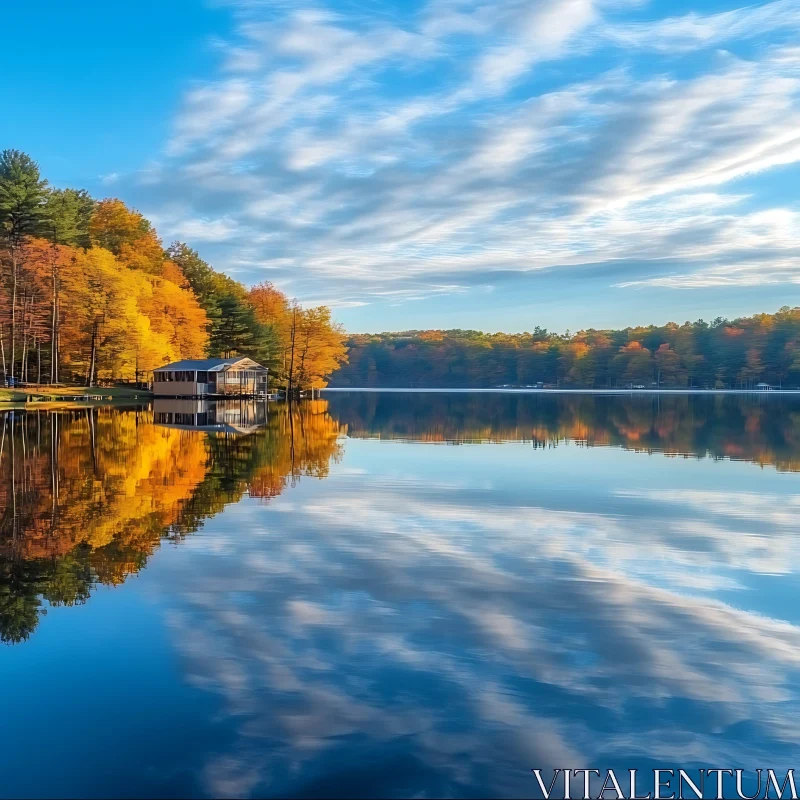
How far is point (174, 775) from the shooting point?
5352mm

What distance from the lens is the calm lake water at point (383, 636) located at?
5652 millimetres

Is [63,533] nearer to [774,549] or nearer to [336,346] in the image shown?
[774,549]

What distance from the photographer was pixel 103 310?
6981 centimetres

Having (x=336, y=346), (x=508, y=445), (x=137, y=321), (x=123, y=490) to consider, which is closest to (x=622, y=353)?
(x=336, y=346)

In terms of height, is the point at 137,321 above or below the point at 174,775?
above

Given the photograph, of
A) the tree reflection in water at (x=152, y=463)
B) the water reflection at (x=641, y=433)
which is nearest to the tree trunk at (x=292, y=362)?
the tree reflection in water at (x=152, y=463)

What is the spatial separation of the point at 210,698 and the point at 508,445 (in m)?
25.3

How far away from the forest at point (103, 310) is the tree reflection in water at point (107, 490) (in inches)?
1395

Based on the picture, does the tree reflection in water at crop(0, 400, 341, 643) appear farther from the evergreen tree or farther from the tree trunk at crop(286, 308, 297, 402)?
the tree trunk at crop(286, 308, 297, 402)

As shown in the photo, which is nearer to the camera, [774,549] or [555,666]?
[555,666]

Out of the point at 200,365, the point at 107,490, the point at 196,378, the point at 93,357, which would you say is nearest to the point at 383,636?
the point at 107,490

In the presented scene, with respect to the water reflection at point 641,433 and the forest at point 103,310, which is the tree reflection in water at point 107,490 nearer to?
the water reflection at point 641,433

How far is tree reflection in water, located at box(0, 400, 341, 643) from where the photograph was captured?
10203 millimetres

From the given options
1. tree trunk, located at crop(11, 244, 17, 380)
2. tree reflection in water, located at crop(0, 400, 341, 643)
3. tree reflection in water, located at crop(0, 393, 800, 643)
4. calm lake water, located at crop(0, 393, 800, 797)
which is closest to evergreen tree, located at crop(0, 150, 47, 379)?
tree trunk, located at crop(11, 244, 17, 380)
